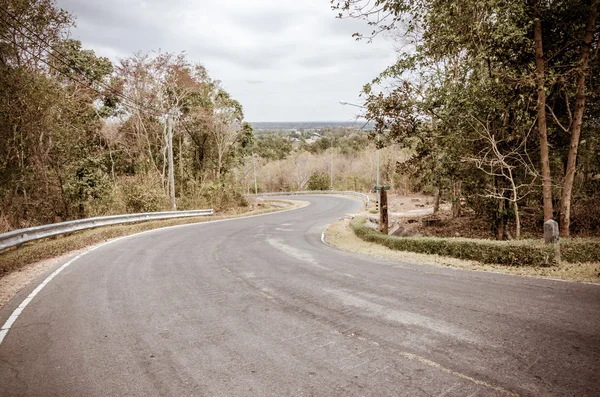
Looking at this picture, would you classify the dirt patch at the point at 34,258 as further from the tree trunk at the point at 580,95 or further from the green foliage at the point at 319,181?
the green foliage at the point at 319,181

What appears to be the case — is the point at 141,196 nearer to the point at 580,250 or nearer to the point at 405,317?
the point at 405,317

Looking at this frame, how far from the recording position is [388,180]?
4881 centimetres

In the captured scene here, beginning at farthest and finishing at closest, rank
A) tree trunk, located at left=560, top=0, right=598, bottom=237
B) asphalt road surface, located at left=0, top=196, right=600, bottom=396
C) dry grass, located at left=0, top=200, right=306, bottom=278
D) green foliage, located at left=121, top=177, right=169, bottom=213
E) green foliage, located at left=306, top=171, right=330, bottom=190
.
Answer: green foliage, located at left=306, top=171, right=330, bottom=190 < green foliage, located at left=121, top=177, right=169, bottom=213 < tree trunk, located at left=560, top=0, right=598, bottom=237 < dry grass, located at left=0, top=200, right=306, bottom=278 < asphalt road surface, located at left=0, top=196, right=600, bottom=396

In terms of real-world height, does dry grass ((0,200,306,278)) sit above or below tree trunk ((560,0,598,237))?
below

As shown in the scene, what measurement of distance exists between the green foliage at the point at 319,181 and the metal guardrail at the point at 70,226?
33.4m

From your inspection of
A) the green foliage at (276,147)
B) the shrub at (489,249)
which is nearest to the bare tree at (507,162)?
the shrub at (489,249)

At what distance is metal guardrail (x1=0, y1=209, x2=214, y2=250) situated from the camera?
9.51 m

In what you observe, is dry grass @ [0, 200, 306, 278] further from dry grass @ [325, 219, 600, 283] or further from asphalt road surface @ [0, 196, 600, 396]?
dry grass @ [325, 219, 600, 283]

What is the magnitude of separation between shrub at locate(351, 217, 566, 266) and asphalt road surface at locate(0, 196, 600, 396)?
5.41 ft

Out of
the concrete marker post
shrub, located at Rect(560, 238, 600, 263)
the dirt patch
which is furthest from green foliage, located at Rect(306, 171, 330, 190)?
shrub, located at Rect(560, 238, 600, 263)

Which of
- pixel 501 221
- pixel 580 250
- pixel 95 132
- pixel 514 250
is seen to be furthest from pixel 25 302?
pixel 95 132

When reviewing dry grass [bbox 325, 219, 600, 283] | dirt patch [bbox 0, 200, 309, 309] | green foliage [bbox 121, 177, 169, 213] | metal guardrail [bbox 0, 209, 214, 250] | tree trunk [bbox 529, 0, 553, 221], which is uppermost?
tree trunk [bbox 529, 0, 553, 221]

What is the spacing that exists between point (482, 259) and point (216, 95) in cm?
2934

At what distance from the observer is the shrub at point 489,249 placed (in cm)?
767
